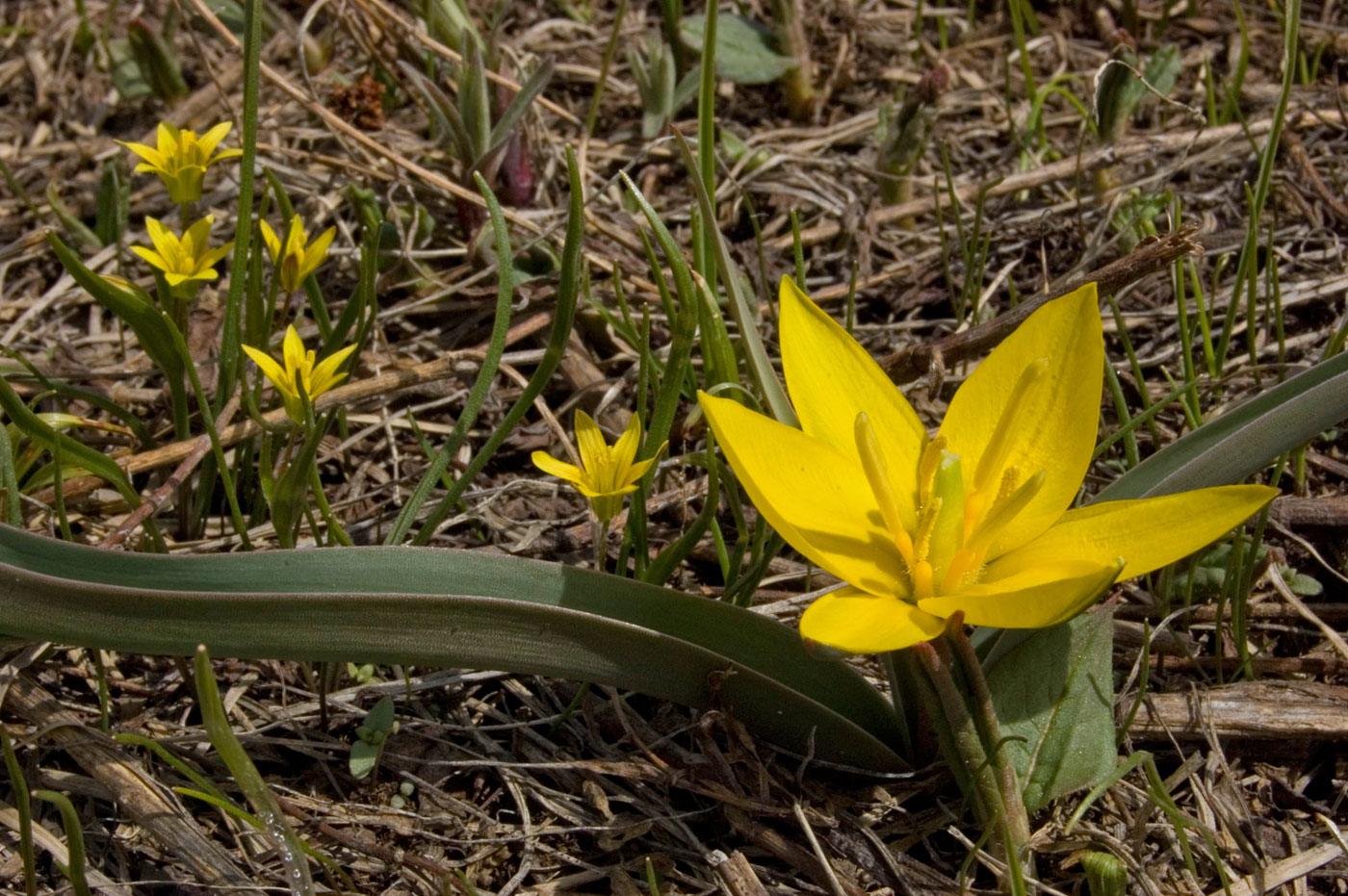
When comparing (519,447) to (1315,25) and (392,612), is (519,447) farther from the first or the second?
(1315,25)

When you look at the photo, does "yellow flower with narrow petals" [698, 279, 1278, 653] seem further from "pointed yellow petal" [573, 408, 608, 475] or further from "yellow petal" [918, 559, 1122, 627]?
"pointed yellow petal" [573, 408, 608, 475]

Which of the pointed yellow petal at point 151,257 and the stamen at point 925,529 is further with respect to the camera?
the pointed yellow petal at point 151,257

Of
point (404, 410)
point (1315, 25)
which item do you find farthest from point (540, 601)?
point (1315, 25)

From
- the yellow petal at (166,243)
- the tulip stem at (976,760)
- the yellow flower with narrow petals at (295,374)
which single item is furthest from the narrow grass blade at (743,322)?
the yellow petal at (166,243)

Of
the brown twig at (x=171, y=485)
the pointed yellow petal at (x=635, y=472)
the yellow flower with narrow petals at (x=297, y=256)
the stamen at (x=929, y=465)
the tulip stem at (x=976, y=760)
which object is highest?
the yellow flower with narrow petals at (x=297, y=256)

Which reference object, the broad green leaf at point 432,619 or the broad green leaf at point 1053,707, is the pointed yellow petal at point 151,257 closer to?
the broad green leaf at point 432,619

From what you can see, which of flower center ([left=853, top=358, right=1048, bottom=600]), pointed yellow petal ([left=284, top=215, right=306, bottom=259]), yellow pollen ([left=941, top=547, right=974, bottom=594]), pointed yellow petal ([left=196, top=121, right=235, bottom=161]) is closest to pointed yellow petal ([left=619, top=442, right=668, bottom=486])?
flower center ([left=853, top=358, right=1048, bottom=600])
